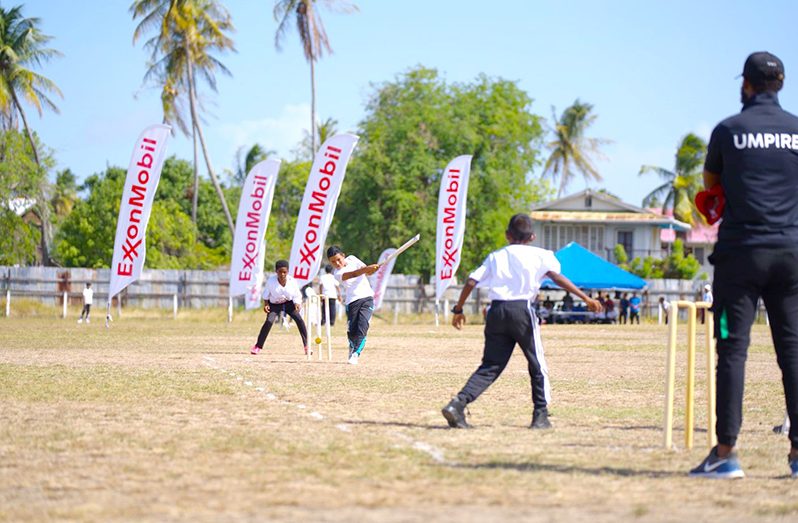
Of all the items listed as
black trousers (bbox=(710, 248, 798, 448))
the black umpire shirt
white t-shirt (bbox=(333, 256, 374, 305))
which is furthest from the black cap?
white t-shirt (bbox=(333, 256, 374, 305))

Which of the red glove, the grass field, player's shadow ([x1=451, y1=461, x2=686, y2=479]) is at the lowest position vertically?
the grass field

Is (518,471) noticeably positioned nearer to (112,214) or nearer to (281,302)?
(281,302)

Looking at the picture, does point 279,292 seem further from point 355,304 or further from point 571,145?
point 571,145

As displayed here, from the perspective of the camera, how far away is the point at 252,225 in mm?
33375

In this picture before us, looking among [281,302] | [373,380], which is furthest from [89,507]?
[281,302]

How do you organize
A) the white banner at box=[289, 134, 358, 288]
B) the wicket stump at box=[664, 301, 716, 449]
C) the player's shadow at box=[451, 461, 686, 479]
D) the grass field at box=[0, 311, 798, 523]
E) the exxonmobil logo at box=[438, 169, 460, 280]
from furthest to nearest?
the exxonmobil logo at box=[438, 169, 460, 280]
the white banner at box=[289, 134, 358, 288]
the wicket stump at box=[664, 301, 716, 449]
the player's shadow at box=[451, 461, 686, 479]
the grass field at box=[0, 311, 798, 523]

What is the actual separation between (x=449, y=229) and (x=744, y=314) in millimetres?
28452

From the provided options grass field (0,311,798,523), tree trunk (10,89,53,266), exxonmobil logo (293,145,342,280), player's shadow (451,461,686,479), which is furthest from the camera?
tree trunk (10,89,53,266)

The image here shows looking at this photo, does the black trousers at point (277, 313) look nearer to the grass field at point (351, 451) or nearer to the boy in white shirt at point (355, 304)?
the boy in white shirt at point (355, 304)

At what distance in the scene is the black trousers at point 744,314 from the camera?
695 cm

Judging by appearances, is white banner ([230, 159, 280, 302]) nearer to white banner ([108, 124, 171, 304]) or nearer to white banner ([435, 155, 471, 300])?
white banner ([108, 124, 171, 304])

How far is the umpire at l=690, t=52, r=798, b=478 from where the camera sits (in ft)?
22.8

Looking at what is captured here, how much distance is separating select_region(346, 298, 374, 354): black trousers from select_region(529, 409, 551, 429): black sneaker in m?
8.63

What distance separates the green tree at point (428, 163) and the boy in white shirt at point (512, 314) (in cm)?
4740
